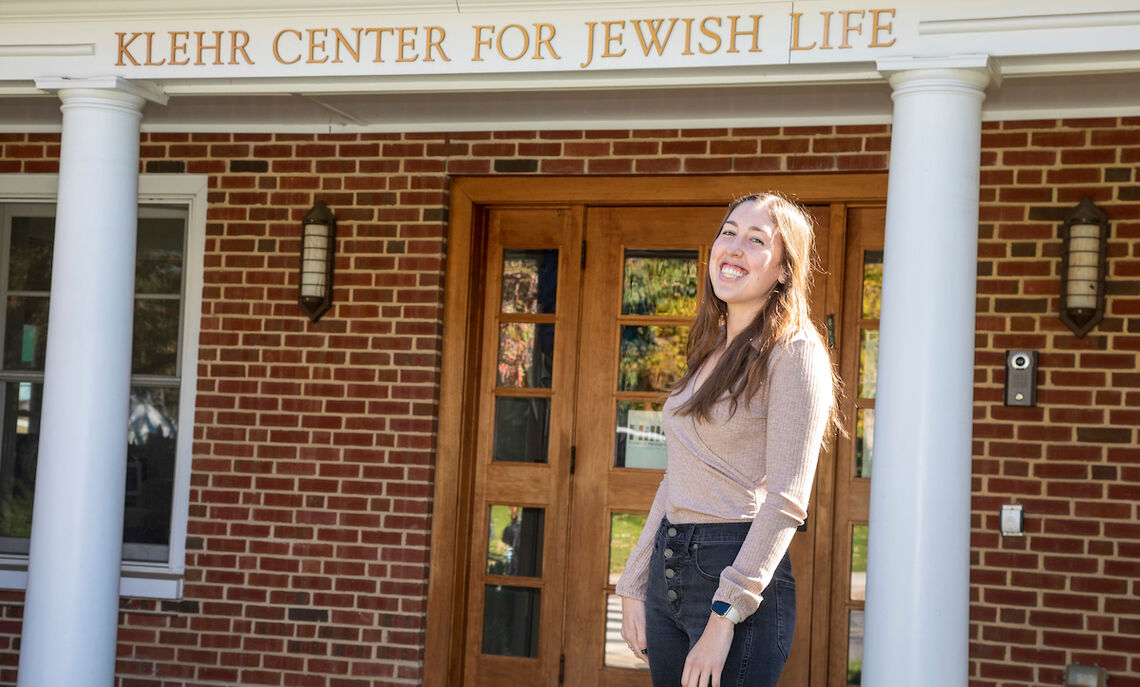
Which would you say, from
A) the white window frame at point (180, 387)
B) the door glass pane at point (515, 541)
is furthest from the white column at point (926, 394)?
the white window frame at point (180, 387)

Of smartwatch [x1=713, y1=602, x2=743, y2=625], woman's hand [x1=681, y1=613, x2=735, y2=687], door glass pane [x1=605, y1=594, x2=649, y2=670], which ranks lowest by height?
door glass pane [x1=605, y1=594, x2=649, y2=670]

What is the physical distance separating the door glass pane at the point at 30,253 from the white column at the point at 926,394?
429cm

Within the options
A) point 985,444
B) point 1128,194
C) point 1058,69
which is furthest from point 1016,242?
point 1058,69

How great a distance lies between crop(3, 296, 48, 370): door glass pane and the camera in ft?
20.8

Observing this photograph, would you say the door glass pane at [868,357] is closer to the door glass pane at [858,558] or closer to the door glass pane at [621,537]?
the door glass pane at [858,558]

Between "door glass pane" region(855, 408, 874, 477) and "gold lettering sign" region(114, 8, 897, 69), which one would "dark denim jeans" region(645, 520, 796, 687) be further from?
"door glass pane" region(855, 408, 874, 477)

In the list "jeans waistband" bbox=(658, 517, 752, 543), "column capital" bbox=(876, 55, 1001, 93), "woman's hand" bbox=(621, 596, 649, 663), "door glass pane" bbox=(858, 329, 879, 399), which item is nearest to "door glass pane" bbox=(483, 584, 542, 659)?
"door glass pane" bbox=(858, 329, 879, 399)

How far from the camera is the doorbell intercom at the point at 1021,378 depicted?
516 cm

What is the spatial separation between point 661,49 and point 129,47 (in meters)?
1.97

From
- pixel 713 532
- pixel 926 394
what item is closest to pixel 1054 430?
pixel 926 394

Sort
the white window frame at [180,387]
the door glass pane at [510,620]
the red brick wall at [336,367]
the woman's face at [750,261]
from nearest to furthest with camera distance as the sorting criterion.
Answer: the woman's face at [750,261]
the red brick wall at [336,367]
the door glass pane at [510,620]
the white window frame at [180,387]

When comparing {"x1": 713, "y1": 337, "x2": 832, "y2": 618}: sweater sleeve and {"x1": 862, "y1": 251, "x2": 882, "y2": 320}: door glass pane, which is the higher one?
{"x1": 862, "y1": 251, "x2": 882, "y2": 320}: door glass pane

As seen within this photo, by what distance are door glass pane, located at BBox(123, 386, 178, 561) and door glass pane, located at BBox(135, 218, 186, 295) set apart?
50cm

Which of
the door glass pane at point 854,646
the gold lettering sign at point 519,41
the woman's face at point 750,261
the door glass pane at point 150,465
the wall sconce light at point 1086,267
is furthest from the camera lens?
the door glass pane at point 150,465
